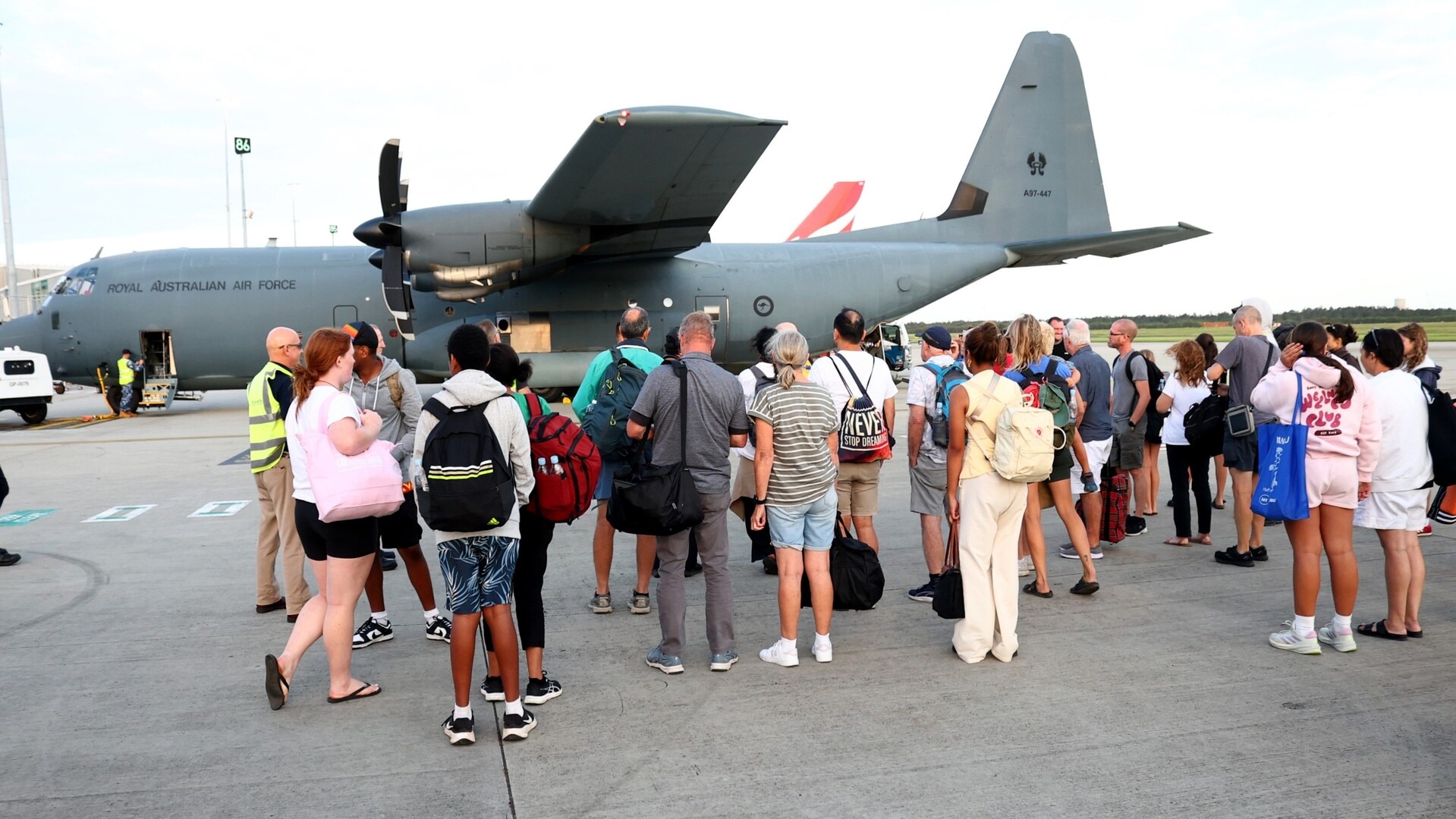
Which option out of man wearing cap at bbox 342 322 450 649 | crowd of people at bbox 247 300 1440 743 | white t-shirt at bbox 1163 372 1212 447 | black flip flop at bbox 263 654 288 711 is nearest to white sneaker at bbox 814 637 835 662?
crowd of people at bbox 247 300 1440 743

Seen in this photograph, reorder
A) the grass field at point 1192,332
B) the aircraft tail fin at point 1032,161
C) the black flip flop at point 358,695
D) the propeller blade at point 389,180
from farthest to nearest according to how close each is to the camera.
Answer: the grass field at point 1192,332, the aircraft tail fin at point 1032,161, the propeller blade at point 389,180, the black flip flop at point 358,695

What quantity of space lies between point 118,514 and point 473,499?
6649 mm

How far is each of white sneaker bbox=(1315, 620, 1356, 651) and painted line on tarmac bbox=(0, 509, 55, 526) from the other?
9900mm

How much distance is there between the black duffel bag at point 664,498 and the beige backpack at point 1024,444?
5.09 ft

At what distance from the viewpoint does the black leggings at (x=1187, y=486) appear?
6.76 m

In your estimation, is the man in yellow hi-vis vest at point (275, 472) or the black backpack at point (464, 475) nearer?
the black backpack at point (464, 475)

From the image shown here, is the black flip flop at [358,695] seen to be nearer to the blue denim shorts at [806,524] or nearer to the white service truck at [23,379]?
the blue denim shorts at [806,524]

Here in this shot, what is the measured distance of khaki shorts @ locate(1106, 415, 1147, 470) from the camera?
6902mm

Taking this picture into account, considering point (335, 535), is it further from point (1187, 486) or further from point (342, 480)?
point (1187, 486)

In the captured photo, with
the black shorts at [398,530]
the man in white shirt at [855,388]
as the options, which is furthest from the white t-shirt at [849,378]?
the black shorts at [398,530]

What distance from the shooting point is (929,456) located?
18.7 feet

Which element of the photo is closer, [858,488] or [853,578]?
[853,578]

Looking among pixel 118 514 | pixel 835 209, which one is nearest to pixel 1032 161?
pixel 118 514

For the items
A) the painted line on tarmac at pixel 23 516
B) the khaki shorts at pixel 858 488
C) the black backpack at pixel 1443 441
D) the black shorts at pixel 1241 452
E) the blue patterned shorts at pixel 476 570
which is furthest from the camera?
the painted line on tarmac at pixel 23 516
